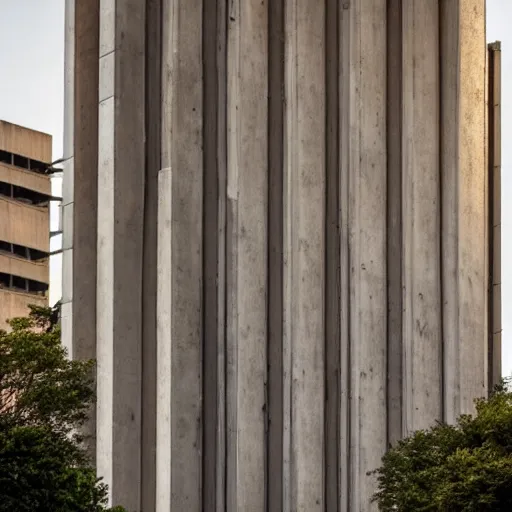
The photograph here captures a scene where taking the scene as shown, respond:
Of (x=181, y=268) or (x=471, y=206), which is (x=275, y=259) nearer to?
(x=181, y=268)

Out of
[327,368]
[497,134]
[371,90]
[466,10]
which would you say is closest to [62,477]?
[327,368]

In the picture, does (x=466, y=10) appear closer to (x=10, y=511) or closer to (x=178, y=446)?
(x=178, y=446)

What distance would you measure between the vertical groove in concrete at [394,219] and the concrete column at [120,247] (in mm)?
3938

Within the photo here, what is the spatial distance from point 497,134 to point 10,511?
1479 centimetres

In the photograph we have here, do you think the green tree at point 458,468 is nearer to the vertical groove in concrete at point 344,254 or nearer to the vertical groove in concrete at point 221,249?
the vertical groove in concrete at point 344,254

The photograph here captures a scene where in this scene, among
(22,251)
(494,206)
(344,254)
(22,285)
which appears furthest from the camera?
(22,251)

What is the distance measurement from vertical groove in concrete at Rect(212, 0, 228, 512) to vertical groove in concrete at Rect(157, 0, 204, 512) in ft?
1.34

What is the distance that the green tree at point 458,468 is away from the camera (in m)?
17.6

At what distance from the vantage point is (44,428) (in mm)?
21125

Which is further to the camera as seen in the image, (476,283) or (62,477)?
(476,283)

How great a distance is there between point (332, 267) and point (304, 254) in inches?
28.2

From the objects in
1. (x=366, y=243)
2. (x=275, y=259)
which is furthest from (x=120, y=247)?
(x=366, y=243)

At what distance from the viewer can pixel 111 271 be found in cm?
2216

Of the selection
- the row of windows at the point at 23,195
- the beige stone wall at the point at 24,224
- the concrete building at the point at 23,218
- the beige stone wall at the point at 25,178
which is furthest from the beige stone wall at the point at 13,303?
the beige stone wall at the point at 25,178
